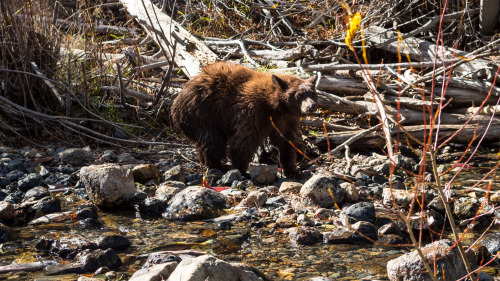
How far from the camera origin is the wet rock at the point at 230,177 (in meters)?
6.25

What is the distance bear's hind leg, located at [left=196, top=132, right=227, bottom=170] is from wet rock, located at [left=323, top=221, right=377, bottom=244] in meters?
2.39

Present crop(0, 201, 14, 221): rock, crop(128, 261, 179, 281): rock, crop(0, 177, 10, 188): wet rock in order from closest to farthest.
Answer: crop(128, 261, 179, 281): rock, crop(0, 201, 14, 221): rock, crop(0, 177, 10, 188): wet rock

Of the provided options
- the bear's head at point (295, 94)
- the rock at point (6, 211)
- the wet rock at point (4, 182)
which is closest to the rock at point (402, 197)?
the bear's head at point (295, 94)

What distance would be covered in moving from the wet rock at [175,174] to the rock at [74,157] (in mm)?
1307

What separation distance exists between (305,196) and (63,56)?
4960 mm

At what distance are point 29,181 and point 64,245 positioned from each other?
2.16 metres

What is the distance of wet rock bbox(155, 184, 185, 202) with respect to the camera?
5.58m

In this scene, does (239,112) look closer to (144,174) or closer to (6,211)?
(144,174)

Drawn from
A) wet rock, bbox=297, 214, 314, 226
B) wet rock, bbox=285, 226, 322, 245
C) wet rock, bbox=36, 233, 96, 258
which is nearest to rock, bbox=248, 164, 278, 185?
wet rock, bbox=297, 214, 314, 226

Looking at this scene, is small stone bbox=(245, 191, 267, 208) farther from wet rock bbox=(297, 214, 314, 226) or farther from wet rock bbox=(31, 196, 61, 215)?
wet rock bbox=(31, 196, 61, 215)

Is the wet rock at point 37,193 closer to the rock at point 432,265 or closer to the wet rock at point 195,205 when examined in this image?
the wet rock at point 195,205

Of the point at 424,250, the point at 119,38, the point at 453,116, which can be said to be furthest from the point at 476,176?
the point at 119,38

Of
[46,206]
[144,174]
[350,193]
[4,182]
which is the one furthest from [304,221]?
[4,182]

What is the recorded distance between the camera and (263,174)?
6.36 meters
